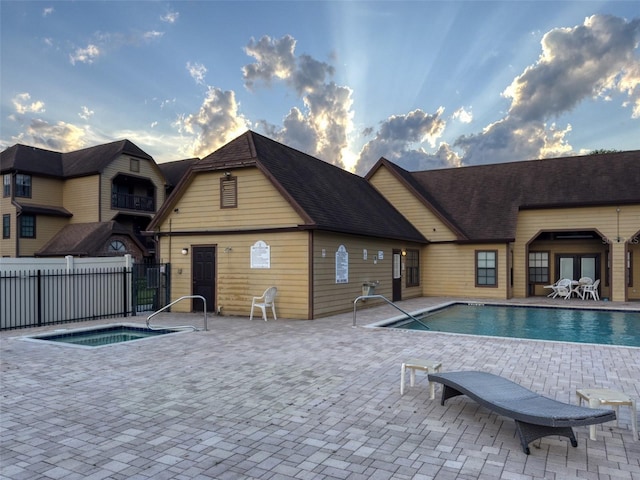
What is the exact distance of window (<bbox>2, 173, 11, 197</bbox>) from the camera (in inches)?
1058

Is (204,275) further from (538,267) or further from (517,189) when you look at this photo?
(538,267)

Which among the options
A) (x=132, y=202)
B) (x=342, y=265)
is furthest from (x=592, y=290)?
(x=132, y=202)

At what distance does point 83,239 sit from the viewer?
25.3 metres

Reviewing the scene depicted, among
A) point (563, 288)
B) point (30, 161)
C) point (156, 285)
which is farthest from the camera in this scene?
point (30, 161)

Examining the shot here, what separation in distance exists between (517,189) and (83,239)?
2311 cm

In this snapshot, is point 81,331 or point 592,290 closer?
point 81,331

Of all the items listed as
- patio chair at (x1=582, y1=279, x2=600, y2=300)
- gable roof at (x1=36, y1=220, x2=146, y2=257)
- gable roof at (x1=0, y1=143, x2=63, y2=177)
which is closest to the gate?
gable roof at (x1=36, y1=220, x2=146, y2=257)

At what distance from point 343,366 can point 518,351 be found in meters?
3.42

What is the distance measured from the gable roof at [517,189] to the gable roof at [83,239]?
15.0 metres

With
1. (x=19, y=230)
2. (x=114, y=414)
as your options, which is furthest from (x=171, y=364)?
(x=19, y=230)

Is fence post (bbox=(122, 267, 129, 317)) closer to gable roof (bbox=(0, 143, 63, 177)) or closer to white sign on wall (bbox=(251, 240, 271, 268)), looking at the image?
white sign on wall (bbox=(251, 240, 271, 268))

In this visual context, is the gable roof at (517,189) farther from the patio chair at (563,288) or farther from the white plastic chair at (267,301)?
the white plastic chair at (267,301)

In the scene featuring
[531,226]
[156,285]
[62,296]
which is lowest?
[62,296]

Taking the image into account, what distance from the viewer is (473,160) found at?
A: 108ft
